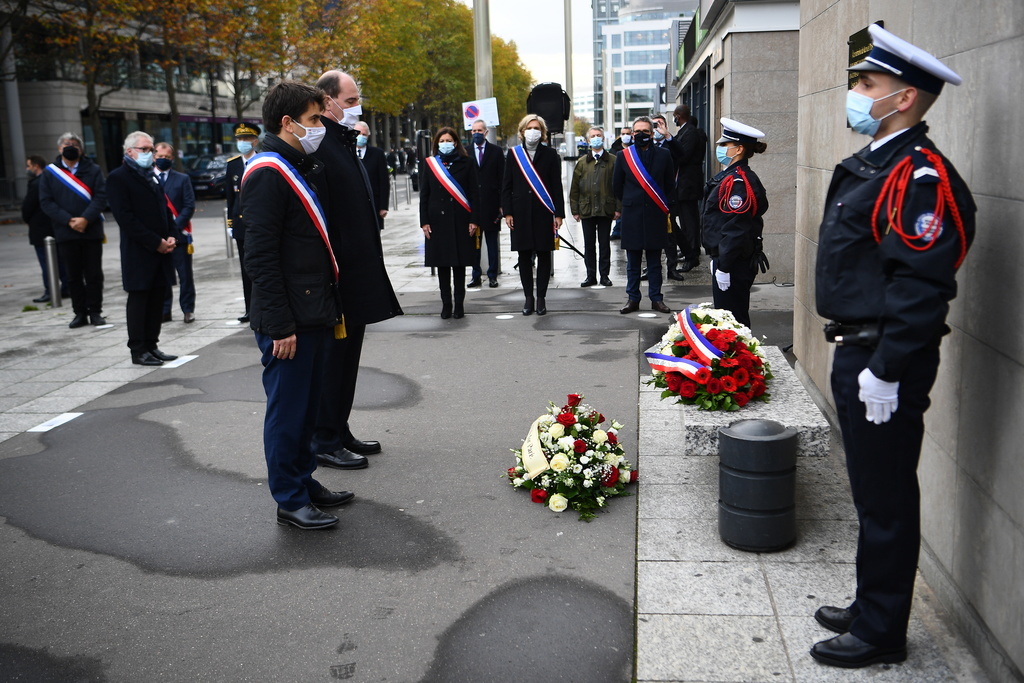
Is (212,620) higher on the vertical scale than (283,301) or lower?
lower

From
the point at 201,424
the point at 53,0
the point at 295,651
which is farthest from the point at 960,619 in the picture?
the point at 53,0

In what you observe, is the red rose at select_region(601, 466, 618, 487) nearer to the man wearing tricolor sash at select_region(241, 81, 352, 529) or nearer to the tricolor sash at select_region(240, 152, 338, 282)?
the man wearing tricolor sash at select_region(241, 81, 352, 529)

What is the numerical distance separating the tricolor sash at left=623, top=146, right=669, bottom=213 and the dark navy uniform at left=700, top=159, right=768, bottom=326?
3.09m

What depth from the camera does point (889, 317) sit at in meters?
3.12

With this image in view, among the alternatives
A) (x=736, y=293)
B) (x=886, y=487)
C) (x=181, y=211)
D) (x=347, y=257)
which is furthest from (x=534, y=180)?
(x=886, y=487)

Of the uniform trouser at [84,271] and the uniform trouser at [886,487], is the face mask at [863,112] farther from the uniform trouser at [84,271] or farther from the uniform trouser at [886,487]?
the uniform trouser at [84,271]

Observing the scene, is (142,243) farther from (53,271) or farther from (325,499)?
(325,499)

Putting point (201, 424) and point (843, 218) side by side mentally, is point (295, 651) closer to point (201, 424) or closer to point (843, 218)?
point (843, 218)

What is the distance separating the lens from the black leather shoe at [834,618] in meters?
3.75

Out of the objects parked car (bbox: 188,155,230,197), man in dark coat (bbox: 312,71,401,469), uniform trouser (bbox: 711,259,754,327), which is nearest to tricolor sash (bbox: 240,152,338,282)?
man in dark coat (bbox: 312,71,401,469)

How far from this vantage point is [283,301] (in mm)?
4727

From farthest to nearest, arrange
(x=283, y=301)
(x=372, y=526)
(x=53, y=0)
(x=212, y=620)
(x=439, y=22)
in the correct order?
(x=439, y=22)
(x=53, y=0)
(x=372, y=526)
(x=283, y=301)
(x=212, y=620)

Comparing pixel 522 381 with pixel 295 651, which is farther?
pixel 522 381

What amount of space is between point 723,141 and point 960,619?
4298mm
